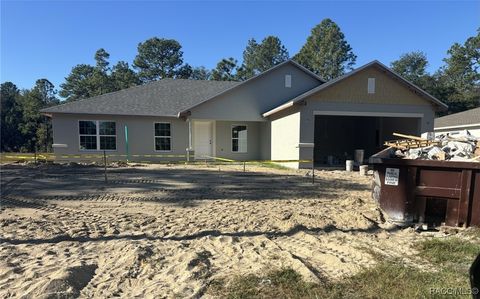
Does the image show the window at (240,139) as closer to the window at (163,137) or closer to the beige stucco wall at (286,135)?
the beige stucco wall at (286,135)

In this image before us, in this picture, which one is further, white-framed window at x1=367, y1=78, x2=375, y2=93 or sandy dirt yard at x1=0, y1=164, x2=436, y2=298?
white-framed window at x1=367, y1=78, x2=375, y2=93

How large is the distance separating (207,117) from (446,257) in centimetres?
1596

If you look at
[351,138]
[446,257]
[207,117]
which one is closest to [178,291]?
[446,257]

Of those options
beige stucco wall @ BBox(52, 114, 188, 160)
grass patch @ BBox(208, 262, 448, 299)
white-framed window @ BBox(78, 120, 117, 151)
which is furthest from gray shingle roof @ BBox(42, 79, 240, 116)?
grass patch @ BBox(208, 262, 448, 299)

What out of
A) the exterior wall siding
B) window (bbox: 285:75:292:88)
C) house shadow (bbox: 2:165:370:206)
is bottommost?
house shadow (bbox: 2:165:370:206)

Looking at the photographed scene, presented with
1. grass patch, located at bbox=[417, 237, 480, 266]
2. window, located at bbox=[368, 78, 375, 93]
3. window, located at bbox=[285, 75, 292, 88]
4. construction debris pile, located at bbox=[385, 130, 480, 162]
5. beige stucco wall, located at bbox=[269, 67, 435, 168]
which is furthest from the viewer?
window, located at bbox=[285, 75, 292, 88]

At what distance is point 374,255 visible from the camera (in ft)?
15.6

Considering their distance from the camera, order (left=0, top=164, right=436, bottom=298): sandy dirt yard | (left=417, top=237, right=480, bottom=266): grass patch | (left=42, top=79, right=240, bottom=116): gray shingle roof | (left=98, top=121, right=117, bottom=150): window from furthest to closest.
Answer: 1. (left=98, top=121, right=117, bottom=150): window
2. (left=42, top=79, right=240, bottom=116): gray shingle roof
3. (left=417, top=237, right=480, bottom=266): grass patch
4. (left=0, top=164, right=436, bottom=298): sandy dirt yard

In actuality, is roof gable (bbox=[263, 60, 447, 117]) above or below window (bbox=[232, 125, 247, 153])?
above

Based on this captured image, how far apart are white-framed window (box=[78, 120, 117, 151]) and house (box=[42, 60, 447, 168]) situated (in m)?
0.05

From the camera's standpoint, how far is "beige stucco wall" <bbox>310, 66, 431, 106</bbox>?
16562 millimetres

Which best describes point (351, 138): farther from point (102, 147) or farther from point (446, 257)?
point (446, 257)

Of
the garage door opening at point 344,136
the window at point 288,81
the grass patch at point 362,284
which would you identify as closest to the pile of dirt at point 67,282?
the grass patch at point 362,284

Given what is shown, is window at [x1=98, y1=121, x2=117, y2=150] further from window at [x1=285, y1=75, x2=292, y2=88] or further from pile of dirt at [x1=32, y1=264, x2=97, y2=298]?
pile of dirt at [x1=32, y1=264, x2=97, y2=298]
